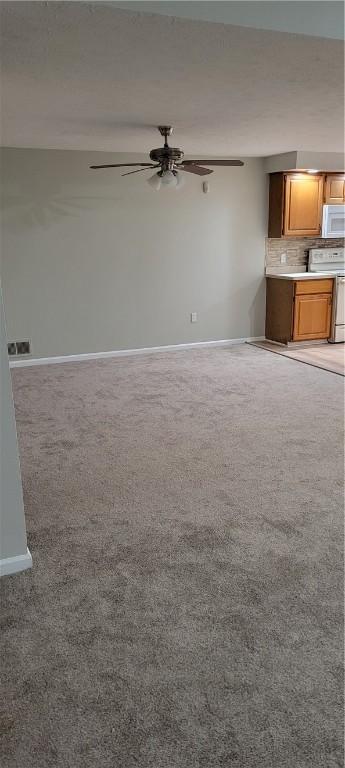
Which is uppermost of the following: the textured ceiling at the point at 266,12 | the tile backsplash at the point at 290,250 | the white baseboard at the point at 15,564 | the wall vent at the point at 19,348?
the textured ceiling at the point at 266,12

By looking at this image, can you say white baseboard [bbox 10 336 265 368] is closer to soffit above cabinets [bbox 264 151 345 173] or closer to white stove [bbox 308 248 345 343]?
white stove [bbox 308 248 345 343]

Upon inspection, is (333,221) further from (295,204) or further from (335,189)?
(295,204)

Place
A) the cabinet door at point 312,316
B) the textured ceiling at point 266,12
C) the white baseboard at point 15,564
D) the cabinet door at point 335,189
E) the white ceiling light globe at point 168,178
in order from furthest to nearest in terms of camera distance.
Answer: the cabinet door at point 335,189, the cabinet door at point 312,316, the white ceiling light globe at point 168,178, the white baseboard at point 15,564, the textured ceiling at point 266,12

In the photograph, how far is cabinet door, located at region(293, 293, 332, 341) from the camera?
7066 millimetres

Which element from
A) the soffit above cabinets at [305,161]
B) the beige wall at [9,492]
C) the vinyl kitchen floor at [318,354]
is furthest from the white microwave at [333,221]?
the beige wall at [9,492]

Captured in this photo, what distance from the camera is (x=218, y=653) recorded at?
207 cm

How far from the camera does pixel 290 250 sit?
296 inches

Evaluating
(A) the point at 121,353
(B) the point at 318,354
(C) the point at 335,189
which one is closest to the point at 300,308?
(B) the point at 318,354

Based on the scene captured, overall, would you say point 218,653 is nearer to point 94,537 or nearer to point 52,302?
point 94,537

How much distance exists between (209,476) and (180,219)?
404cm

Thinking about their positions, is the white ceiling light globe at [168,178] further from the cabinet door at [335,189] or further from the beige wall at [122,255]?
the cabinet door at [335,189]

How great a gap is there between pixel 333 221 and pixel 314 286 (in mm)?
895

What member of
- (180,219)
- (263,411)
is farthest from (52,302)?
(263,411)

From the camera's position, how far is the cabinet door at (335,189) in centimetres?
718
